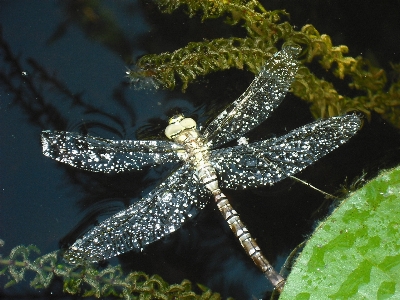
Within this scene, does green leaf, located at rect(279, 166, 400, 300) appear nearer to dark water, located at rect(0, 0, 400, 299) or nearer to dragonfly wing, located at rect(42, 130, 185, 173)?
dark water, located at rect(0, 0, 400, 299)

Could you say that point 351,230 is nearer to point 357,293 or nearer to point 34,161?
point 357,293

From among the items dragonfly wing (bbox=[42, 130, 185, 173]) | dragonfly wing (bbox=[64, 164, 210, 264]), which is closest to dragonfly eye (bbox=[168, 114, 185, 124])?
dragonfly wing (bbox=[42, 130, 185, 173])

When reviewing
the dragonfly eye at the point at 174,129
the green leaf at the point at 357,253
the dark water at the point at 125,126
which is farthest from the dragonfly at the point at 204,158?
the green leaf at the point at 357,253

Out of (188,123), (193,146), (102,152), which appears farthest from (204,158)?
(102,152)

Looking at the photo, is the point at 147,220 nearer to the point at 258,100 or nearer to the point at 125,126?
the point at 125,126

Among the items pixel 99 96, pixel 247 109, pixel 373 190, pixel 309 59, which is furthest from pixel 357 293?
pixel 99 96

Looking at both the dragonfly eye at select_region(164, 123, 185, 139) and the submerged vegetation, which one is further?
the dragonfly eye at select_region(164, 123, 185, 139)
